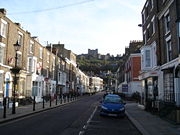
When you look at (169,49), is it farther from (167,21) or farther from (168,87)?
(168,87)

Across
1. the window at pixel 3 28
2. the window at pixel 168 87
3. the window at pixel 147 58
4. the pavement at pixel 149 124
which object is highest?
the window at pixel 3 28

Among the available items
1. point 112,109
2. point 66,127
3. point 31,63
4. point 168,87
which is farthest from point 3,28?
point 168,87

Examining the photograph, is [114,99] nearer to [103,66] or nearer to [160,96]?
[160,96]

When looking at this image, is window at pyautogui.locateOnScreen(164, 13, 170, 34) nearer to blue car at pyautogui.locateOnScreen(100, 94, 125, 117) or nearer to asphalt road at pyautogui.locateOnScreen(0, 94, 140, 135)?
blue car at pyautogui.locateOnScreen(100, 94, 125, 117)

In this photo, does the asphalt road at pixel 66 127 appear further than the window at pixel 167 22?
No

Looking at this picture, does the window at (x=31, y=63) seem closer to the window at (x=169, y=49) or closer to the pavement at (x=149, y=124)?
the pavement at (x=149, y=124)

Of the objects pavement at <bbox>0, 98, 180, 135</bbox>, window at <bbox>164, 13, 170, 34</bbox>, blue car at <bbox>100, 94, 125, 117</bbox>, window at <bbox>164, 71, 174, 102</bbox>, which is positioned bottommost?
pavement at <bbox>0, 98, 180, 135</bbox>

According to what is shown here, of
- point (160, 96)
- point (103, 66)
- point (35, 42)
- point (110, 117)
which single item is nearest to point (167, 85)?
point (160, 96)

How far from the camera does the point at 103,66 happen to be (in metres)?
118

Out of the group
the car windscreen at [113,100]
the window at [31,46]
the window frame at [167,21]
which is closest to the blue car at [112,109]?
the car windscreen at [113,100]

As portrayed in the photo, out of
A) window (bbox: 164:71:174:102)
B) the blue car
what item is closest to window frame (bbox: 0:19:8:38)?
the blue car

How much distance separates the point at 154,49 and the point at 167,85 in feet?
19.9

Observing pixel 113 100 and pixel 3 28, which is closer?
pixel 113 100

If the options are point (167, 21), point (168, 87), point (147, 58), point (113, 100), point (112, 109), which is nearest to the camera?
point (112, 109)
